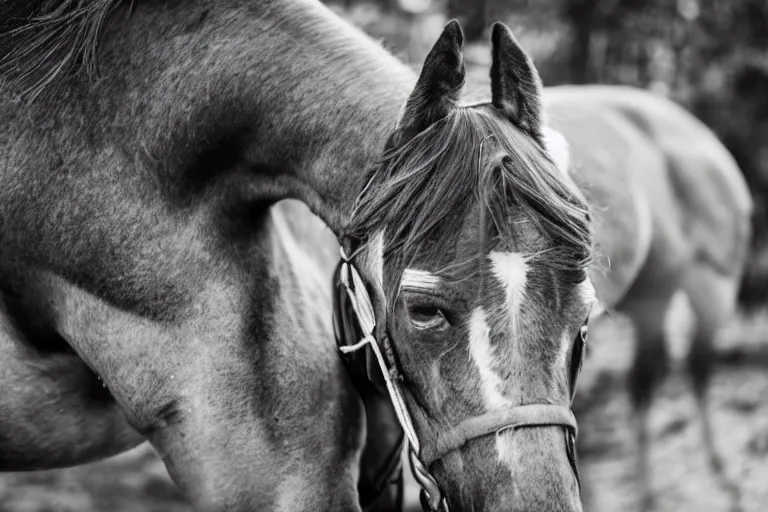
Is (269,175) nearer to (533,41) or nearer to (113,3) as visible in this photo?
(113,3)

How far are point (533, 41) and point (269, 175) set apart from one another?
174 inches

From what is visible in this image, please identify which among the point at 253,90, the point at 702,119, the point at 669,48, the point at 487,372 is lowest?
the point at 702,119

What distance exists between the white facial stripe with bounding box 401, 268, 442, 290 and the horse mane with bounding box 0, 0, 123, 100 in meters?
0.94

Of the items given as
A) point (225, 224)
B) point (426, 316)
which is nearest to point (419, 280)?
point (426, 316)

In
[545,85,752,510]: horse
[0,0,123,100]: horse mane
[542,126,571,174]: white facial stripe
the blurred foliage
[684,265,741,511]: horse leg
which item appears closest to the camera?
[542,126,571,174]: white facial stripe

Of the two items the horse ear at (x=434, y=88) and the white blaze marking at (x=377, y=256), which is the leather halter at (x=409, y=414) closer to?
the white blaze marking at (x=377, y=256)

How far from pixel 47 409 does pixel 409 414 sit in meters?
1.02

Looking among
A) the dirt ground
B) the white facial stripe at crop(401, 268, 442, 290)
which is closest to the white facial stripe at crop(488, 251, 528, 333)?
the white facial stripe at crop(401, 268, 442, 290)

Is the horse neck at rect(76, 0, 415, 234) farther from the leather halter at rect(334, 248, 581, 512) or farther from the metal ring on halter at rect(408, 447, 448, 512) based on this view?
the metal ring on halter at rect(408, 447, 448, 512)

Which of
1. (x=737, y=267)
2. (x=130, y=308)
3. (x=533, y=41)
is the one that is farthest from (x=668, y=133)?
(x=130, y=308)

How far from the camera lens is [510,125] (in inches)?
66.2

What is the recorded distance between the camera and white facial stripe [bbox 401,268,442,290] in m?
1.57

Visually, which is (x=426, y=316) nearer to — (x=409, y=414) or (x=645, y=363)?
(x=409, y=414)

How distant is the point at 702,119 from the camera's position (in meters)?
6.35
